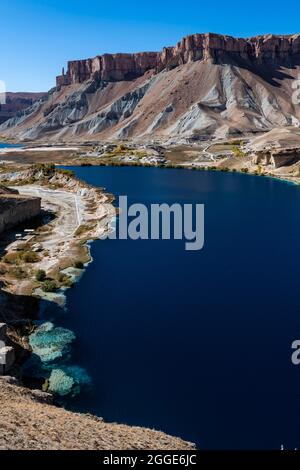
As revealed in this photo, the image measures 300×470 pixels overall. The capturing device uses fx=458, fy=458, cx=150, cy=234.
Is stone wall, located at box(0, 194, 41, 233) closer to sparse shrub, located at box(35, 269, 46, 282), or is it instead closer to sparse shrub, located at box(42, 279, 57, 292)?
sparse shrub, located at box(35, 269, 46, 282)

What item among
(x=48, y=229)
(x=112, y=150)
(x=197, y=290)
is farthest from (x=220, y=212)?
(x=112, y=150)

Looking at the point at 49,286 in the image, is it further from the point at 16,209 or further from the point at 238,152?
the point at 238,152

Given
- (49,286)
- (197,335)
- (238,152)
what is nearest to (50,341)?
(49,286)

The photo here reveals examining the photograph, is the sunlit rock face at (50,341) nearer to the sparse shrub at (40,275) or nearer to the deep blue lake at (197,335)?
the deep blue lake at (197,335)

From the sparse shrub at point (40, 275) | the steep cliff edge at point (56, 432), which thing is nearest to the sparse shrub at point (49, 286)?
Result: the sparse shrub at point (40, 275)

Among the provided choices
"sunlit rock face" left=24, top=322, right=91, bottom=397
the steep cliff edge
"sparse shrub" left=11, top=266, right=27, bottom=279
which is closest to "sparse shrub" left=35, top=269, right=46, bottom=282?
"sparse shrub" left=11, top=266, right=27, bottom=279
